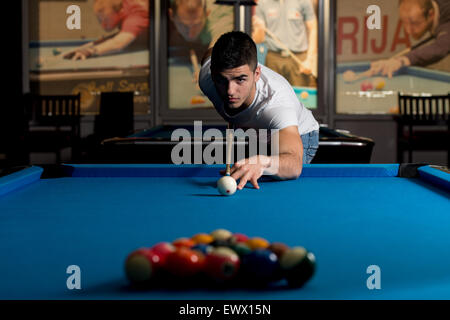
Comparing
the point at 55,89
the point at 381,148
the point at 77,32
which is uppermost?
the point at 77,32

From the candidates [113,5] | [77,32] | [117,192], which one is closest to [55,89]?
[77,32]

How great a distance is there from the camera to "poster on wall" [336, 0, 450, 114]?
19.5 feet

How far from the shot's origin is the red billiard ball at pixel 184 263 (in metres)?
0.79

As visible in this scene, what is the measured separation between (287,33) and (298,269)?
5577 mm

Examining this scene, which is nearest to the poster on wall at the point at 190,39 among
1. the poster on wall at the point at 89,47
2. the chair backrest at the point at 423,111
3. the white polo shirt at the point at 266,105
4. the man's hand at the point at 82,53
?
the poster on wall at the point at 89,47

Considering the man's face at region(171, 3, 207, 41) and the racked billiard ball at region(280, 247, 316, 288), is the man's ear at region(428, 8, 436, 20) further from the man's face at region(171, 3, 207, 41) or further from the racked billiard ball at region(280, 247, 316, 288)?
the racked billiard ball at region(280, 247, 316, 288)

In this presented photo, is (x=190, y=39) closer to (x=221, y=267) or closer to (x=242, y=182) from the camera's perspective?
(x=242, y=182)

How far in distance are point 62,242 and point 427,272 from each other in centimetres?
74

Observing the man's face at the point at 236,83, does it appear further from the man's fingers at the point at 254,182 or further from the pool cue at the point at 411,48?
the pool cue at the point at 411,48

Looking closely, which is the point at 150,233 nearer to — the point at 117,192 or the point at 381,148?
the point at 117,192

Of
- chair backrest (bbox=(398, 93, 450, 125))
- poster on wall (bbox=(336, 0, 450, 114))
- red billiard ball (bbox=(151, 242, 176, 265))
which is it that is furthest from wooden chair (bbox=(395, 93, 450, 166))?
red billiard ball (bbox=(151, 242, 176, 265))

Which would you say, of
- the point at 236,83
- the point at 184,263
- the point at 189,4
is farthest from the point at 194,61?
the point at 184,263

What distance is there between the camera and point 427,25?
5965mm
